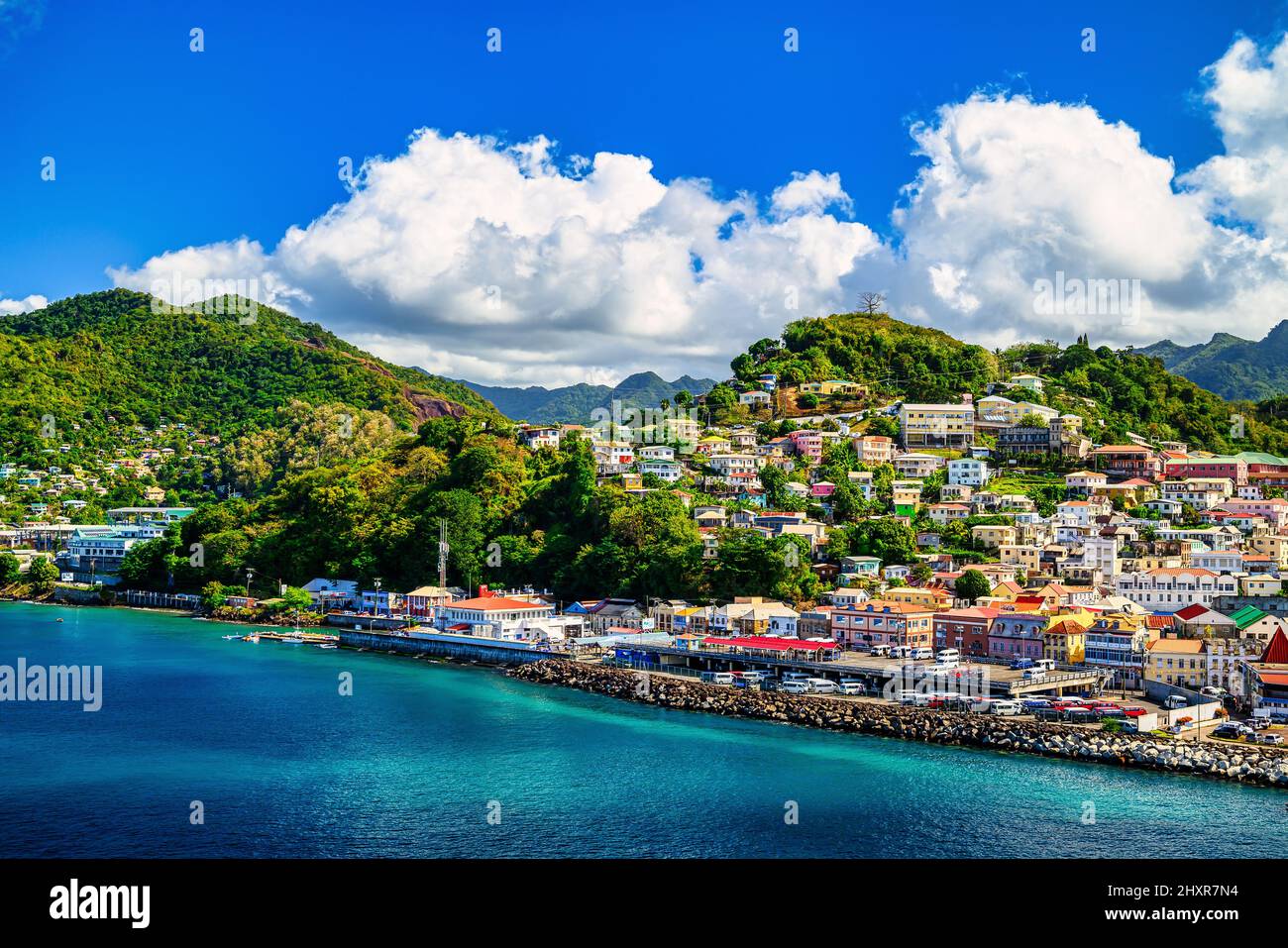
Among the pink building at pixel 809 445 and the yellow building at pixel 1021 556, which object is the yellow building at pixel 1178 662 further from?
the pink building at pixel 809 445

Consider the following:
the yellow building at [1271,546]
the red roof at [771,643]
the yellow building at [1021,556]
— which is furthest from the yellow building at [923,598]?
the yellow building at [1271,546]

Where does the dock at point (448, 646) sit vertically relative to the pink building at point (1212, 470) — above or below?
below

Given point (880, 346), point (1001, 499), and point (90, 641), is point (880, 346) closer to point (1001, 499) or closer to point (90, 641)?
point (1001, 499)

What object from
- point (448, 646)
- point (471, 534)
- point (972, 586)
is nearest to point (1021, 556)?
point (972, 586)

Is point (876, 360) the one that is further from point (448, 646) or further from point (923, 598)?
point (448, 646)

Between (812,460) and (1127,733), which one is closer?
(1127,733)

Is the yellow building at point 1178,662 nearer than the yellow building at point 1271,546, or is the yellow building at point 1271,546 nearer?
the yellow building at point 1178,662

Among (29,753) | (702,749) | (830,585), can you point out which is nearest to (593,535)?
(830,585)
